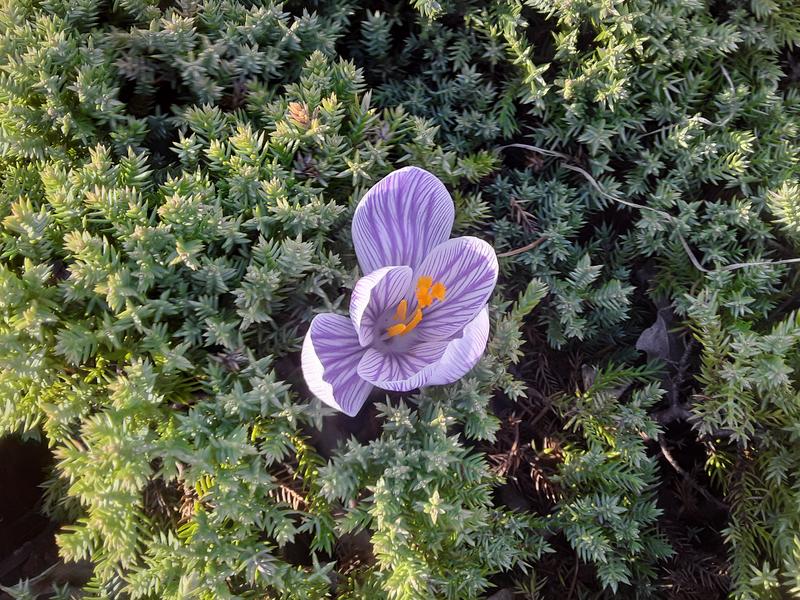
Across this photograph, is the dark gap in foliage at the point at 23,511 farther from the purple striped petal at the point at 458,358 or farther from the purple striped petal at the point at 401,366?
the purple striped petal at the point at 458,358

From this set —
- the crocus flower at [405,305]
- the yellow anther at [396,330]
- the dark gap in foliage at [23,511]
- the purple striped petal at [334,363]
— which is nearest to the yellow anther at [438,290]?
the crocus flower at [405,305]

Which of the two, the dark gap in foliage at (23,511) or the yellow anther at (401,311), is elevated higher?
the yellow anther at (401,311)

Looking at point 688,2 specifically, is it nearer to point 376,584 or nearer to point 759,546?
point 759,546

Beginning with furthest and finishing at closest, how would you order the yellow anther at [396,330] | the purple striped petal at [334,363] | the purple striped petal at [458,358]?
the yellow anther at [396,330] < the purple striped petal at [458,358] < the purple striped petal at [334,363]

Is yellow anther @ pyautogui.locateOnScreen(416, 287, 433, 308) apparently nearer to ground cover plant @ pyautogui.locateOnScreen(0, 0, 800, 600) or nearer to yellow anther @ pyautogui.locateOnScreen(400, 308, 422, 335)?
yellow anther @ pyautogui.locateOnScreen(400, 308, 422, 335)

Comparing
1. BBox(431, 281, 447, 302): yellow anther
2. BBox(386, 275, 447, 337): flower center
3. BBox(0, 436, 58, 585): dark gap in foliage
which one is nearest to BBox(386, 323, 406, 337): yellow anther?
BBox(386, 275, 447, 337): flower center
